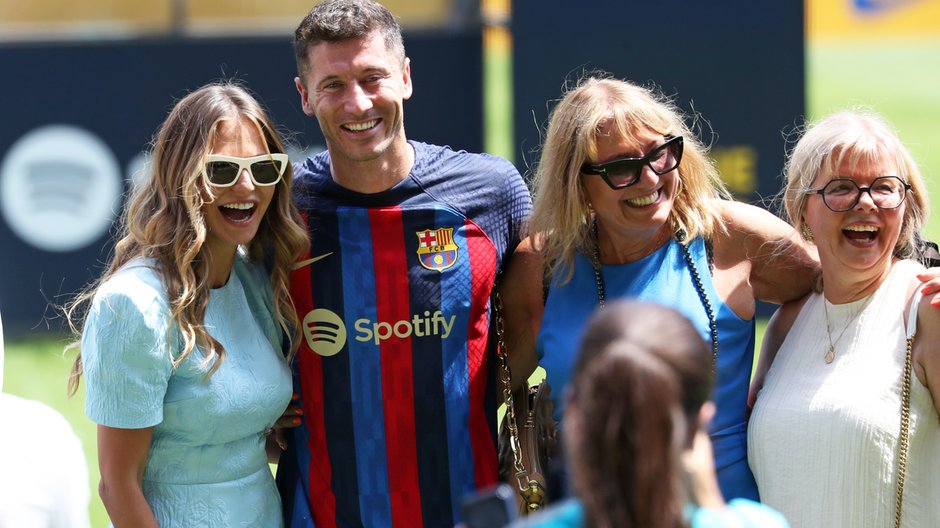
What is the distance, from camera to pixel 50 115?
7688mm

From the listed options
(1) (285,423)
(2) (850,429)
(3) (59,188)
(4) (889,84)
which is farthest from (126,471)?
(4) (889,84)

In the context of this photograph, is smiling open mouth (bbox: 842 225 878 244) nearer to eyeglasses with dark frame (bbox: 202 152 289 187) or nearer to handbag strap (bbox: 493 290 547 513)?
handbag strap (bbox: 493 290 547 513)

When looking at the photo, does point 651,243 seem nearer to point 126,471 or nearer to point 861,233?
point 861,233

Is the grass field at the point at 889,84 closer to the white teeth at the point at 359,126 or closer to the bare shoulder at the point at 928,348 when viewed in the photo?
the bare shoulder at the point at 928,348

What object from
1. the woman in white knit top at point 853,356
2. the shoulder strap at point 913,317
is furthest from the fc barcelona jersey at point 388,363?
the shoulder strap at point 913,317

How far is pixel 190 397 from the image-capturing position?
9.54ft

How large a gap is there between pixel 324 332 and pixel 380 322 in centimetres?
16

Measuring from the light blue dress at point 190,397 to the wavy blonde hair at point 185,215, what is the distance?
0.04 m

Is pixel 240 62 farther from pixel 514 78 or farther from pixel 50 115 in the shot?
Answer: pixel 514 78

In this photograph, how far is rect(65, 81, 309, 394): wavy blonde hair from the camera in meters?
2.95

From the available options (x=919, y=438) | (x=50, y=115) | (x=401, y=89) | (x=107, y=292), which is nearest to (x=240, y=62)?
(x=50, y=115)

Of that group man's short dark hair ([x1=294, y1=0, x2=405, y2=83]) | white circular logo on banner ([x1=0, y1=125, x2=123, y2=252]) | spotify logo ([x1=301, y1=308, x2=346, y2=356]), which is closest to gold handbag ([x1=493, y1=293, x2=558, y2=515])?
spotify logo ([x1=301, y1=308, x2=346, y2=356])

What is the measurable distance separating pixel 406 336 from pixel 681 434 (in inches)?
65.8

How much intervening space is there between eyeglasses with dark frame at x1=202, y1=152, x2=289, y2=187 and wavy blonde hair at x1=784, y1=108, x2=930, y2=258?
4.48 feet
